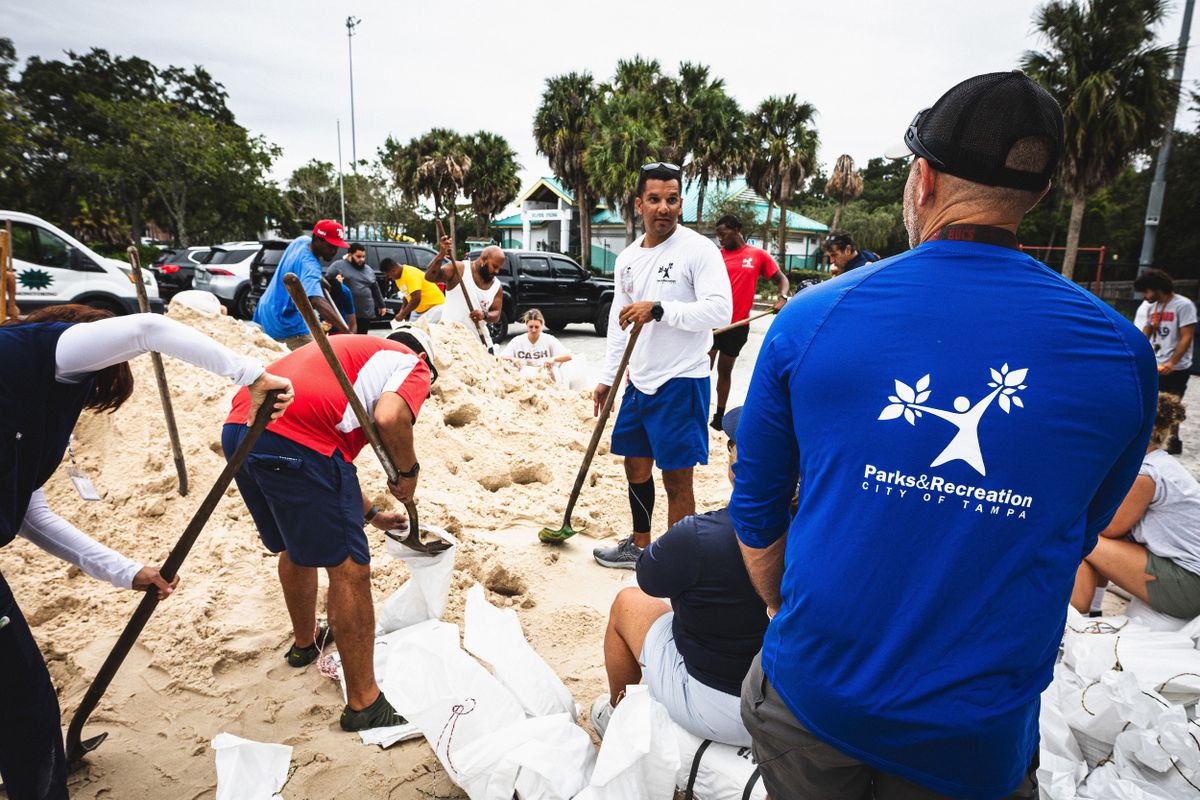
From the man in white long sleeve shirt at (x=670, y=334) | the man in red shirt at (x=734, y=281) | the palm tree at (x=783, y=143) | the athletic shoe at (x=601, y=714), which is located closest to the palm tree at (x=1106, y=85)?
the palm tree at (x=783, y=143)

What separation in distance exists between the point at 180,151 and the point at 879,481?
25.6 meters

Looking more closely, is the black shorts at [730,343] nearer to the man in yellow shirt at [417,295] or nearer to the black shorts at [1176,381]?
the man in yellow shirt at [417,295]

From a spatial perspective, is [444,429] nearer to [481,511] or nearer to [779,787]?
[481,511]

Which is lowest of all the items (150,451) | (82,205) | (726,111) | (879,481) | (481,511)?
(481,511)

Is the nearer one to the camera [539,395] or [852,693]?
[852,693]

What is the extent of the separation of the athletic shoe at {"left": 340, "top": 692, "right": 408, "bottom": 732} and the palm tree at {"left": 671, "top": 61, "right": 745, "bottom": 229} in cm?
2393

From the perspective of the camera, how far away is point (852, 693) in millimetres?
983

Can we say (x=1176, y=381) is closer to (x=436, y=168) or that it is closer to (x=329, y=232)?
(x=329, y=232)

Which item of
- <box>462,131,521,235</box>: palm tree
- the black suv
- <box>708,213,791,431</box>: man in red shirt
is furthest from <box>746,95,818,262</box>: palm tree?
<box>708,213,791,431</box>: man in red shirt

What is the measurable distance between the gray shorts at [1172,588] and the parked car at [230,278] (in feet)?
43.3

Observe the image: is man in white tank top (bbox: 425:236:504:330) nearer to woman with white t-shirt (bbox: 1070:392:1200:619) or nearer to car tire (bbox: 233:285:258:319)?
woman with white t-shirt (bbox: 1070:392:1200:619)

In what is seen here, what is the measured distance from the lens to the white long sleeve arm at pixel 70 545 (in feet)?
6.48

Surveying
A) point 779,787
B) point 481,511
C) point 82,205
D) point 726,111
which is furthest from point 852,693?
point 82,205

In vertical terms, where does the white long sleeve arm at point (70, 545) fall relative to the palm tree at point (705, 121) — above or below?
below
